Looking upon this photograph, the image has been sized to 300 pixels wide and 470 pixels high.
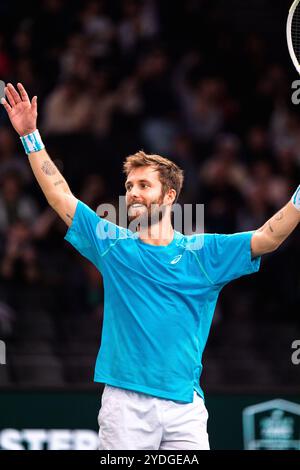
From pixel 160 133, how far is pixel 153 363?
667cm

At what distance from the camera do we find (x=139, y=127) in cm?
1188

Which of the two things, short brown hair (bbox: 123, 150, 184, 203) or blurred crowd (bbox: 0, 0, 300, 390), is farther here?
blurred crowd (bbox: 0, 0, 300, 390)

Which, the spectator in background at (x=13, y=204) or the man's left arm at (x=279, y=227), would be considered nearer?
the man's left arm at (x=279, y=227)

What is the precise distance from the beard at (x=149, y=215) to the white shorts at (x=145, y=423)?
35.9 inches

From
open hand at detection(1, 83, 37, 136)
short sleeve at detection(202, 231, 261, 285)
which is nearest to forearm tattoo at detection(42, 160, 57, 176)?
open hand at detection(1, 83, 37, 136)

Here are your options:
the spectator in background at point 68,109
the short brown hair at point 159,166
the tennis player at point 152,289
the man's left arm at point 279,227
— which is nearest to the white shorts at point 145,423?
the tennis player at point 152,289

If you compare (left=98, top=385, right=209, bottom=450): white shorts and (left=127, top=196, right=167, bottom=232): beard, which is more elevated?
(left=127, top=196, right=167, bottom=232): beard

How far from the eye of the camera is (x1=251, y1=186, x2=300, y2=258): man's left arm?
5.47m

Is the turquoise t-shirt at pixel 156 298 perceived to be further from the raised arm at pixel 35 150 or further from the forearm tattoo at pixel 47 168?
the forearm tattoo at pixel 47 168

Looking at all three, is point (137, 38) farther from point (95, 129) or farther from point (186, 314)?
point (186, 314)

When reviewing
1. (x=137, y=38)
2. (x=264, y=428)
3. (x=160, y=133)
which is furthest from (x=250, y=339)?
(x=137, y=38)

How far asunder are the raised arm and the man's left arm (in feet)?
3.39

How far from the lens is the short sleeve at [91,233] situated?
18.6 feet

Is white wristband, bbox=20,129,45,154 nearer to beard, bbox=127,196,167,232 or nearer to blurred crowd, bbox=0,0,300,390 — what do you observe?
beard, bbox=127,196,167,232
